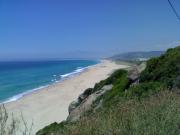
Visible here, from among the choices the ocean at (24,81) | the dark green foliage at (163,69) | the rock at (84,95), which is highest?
the dark green foliage at (163,69)

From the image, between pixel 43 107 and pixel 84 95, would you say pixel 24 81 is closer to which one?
pixel 43 107

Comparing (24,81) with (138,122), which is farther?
(24,81)

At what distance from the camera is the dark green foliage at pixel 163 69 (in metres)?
13.7

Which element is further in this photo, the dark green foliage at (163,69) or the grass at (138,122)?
the dark green foliage at (163,69)

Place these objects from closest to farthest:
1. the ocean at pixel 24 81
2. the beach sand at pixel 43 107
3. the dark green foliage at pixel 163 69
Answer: the dark green foliage at pixel 163 69, the beach sand at pixel 43 107, the ocean at pixel 24 81

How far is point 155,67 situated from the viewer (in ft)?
51.5

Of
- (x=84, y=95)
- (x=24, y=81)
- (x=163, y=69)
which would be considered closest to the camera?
(x=163, y=69)

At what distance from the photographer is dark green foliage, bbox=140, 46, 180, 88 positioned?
44.9 ft

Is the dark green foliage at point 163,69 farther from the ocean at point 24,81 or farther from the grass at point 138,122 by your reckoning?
the ocean at point 24,81

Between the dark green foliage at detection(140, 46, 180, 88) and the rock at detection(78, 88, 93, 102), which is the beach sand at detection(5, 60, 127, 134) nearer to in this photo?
the rock at detection(78, 88, 93, 102)

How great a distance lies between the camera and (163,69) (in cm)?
1441

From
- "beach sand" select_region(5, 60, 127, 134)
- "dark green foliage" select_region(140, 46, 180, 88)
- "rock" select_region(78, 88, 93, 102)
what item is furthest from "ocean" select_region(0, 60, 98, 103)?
"dark green foliage" select_region(140, 46, 180, 88)

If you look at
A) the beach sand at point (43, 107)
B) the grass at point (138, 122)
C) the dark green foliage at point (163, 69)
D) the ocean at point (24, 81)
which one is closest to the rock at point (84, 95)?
the dark green foliage at point (163, 69)

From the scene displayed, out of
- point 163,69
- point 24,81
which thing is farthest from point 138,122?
point 24,81
